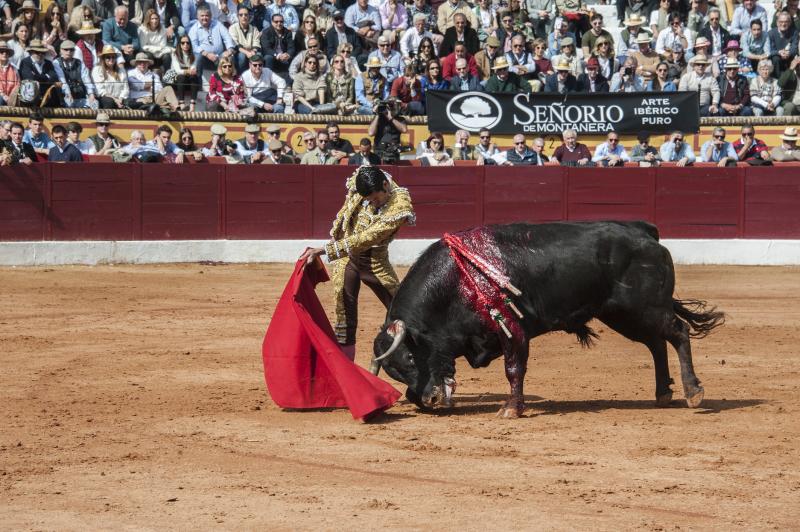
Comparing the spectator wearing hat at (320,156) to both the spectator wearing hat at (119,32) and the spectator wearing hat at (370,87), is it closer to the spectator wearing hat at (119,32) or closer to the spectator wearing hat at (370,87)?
the spectator wearing hat at (370,87)

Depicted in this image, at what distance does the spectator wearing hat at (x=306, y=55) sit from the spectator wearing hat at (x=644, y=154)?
4256mm

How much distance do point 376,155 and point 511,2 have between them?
3.74 metres

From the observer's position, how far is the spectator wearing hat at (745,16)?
61.7 feet

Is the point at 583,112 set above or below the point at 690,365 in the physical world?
above

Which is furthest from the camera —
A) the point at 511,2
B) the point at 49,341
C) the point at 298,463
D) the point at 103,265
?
the point at 511,2

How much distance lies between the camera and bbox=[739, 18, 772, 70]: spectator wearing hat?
18.4 meters

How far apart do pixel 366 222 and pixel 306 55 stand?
9.30m

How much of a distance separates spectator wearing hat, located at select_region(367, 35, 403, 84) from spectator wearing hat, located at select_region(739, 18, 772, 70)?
16.8 ft

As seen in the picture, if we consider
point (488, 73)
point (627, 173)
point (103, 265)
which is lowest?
point (103, 265)

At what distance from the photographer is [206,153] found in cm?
1609

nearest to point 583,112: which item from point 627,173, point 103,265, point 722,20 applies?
point 627,173

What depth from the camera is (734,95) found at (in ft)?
57.8

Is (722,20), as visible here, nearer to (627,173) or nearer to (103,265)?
(627,173)

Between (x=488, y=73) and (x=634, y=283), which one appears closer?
(x=634, y=283)
